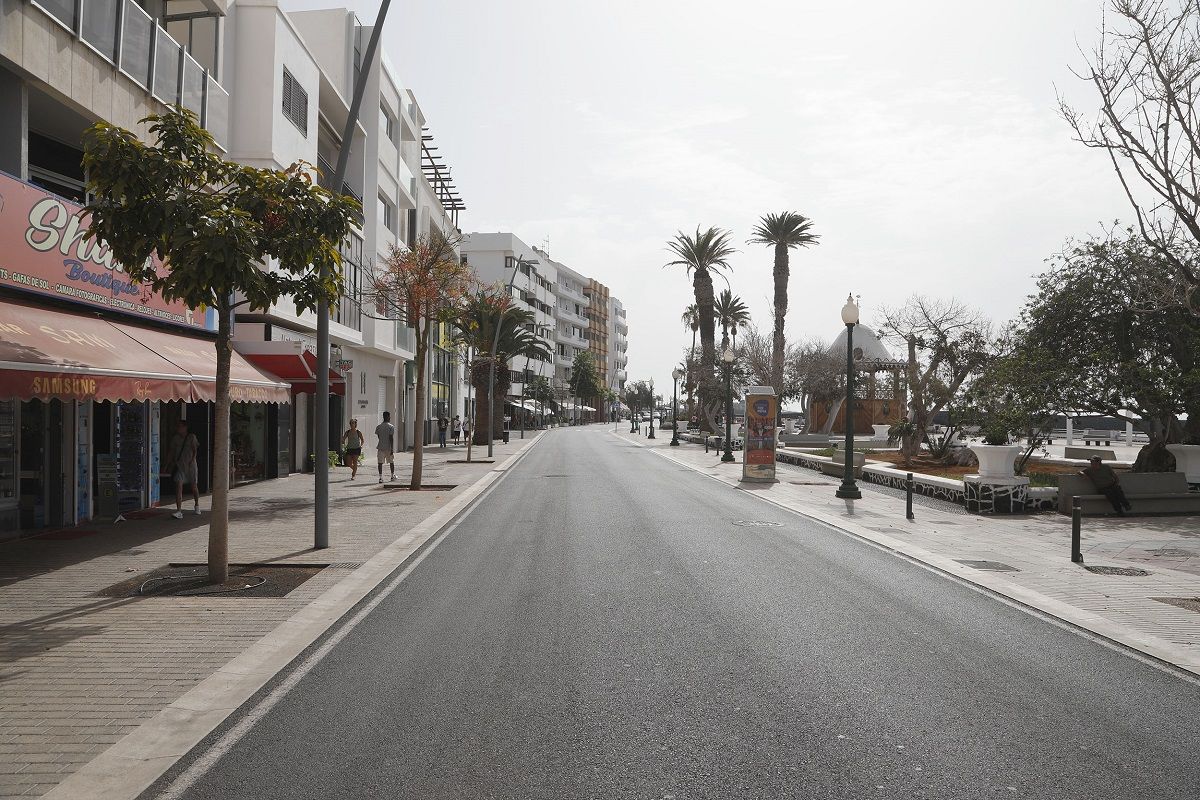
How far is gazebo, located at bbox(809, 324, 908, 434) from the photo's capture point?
1581 inches

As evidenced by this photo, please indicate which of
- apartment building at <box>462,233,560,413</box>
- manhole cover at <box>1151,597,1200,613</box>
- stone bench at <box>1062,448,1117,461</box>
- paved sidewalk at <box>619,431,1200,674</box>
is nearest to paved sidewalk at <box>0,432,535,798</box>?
paved sidewalk at <box>619,431,1200,674</box>

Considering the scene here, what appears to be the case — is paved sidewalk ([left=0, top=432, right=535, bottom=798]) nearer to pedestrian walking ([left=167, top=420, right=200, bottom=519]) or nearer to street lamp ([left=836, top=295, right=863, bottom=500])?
pedestrian walking ([left=167, top=420, right=200, bottom=519])

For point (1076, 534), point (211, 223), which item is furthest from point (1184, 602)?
point (211, 223)

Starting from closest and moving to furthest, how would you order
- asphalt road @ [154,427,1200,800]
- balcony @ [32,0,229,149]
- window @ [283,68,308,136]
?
asphalt road @ [154,427,1200,800], balcony @ [32,0,229,149], window @ [283,68,308,136]

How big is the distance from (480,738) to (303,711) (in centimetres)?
130

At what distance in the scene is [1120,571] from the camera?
37.2 feet

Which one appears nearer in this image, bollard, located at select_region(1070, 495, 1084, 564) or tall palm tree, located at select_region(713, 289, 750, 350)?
bollard, located at select_region(1070, 495, 1084, 564)

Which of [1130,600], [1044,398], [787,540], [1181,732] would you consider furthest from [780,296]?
[1181,732]

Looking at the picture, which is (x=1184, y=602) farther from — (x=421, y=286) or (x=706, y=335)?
(x=706, y=335)

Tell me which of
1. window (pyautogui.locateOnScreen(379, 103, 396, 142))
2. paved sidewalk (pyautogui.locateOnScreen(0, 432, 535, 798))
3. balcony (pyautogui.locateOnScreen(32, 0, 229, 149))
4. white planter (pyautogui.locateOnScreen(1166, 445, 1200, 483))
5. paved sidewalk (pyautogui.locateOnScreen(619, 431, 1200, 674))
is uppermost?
window (pyautogui.locateOnScreen(379, 103, 396, 142))

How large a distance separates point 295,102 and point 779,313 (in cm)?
3285

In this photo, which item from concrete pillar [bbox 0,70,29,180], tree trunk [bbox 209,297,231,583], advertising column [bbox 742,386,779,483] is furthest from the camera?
advertising column [bbox 742,386,779,483]

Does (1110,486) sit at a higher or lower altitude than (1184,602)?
higher

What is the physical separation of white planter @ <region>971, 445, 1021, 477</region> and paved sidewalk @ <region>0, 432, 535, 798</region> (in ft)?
38.3
